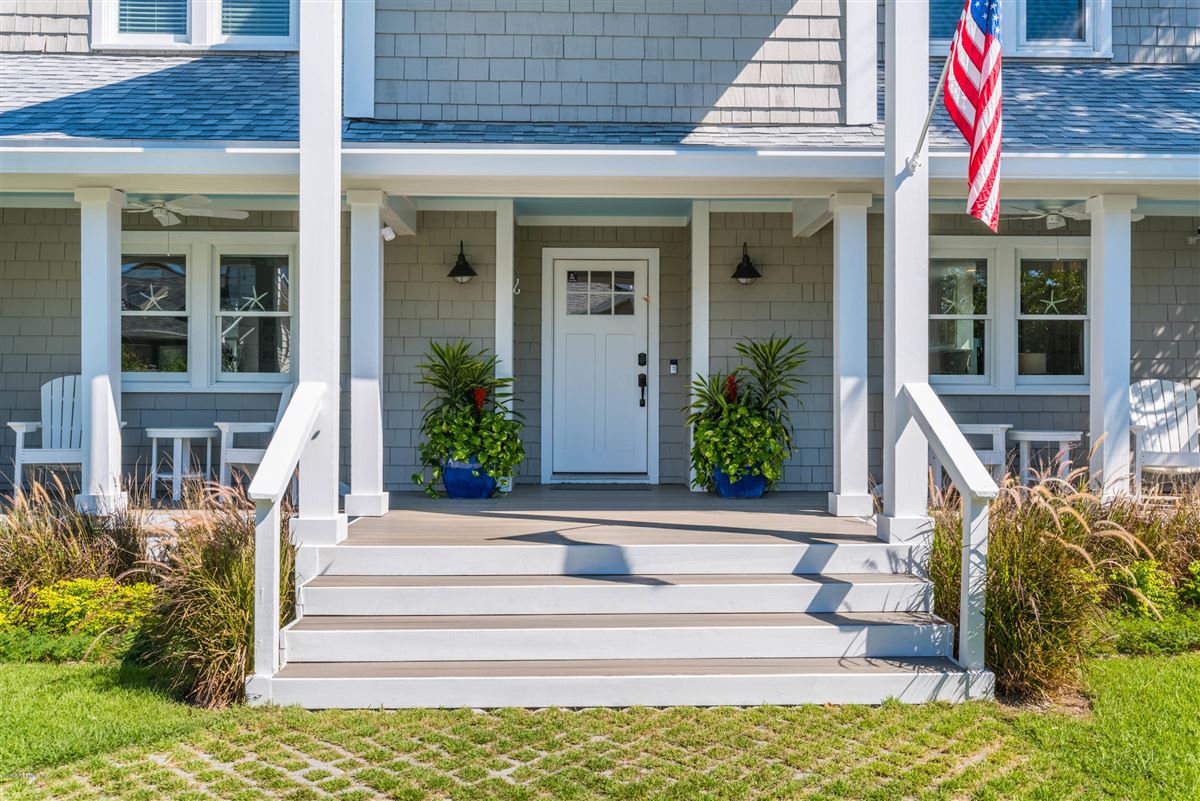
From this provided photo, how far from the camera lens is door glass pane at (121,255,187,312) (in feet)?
27.4

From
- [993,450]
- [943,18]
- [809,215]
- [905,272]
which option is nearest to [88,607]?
[905,272]

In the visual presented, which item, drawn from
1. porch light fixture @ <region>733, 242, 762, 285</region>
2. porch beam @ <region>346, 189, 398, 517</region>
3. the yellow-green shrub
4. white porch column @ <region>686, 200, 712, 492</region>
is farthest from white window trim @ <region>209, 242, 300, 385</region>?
porch light fixture @ <region>733, 242, 762, 285</region>

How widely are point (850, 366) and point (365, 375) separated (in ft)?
10.5

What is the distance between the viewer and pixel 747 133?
Answer: 23.5ft

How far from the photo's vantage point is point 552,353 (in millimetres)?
8688

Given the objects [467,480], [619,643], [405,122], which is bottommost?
[619,643]

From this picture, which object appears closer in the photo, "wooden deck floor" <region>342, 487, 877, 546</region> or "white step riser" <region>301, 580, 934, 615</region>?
"white step riser" <region>301, 580, 934, 615</region>

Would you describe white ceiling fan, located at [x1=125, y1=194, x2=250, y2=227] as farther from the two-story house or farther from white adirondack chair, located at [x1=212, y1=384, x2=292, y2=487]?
white adirondack chair, located at [x1=212, y1=384, x2=292, y2=487]

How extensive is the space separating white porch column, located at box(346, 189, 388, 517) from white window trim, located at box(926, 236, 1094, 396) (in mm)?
4860

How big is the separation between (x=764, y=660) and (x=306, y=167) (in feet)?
12.0

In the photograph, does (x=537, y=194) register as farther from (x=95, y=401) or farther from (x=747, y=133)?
(x=95, y=401)

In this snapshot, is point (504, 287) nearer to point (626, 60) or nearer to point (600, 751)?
point (626, 60)

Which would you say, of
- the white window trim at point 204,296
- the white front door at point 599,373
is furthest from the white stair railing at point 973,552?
the white window trim at point 204,296

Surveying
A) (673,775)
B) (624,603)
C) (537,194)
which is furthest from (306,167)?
(673,775)
